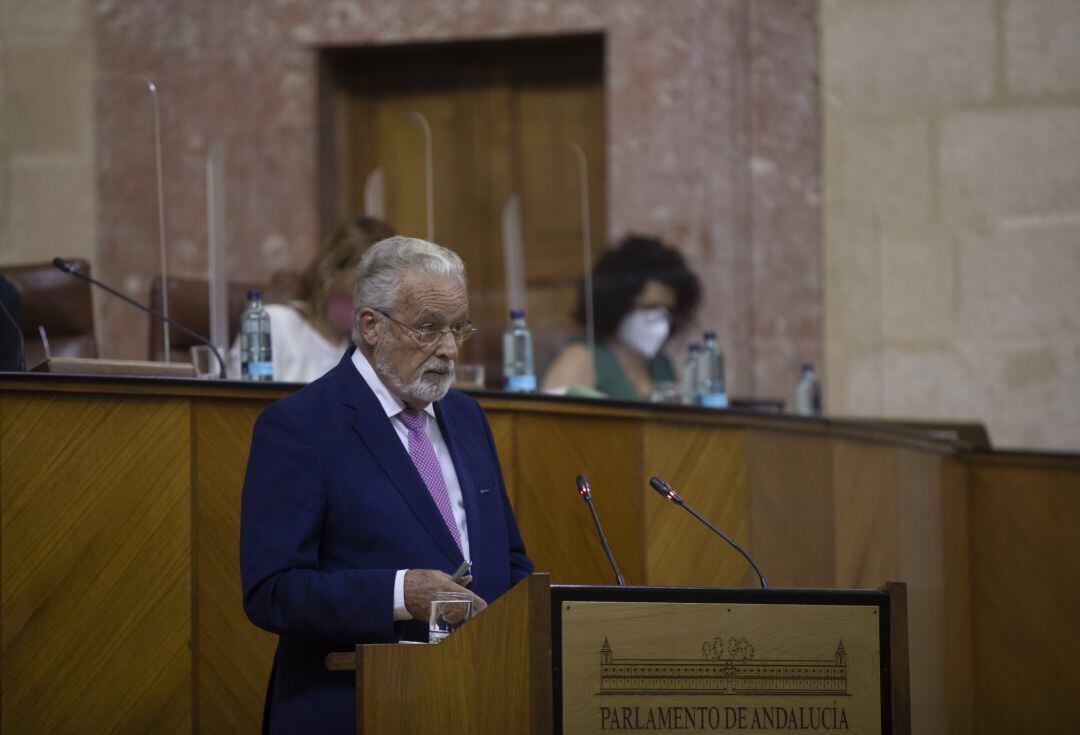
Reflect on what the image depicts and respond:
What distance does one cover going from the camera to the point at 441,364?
2.71 metres

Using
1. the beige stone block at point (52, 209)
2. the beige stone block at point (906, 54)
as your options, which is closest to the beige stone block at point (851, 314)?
the beige stone block at point (906, 54)

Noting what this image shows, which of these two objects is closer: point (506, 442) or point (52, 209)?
point (506, 442)

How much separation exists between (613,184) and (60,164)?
256 cm

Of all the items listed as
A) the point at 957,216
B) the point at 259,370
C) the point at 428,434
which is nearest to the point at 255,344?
the point at 259,370

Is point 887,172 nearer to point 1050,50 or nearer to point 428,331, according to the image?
point 1050,50

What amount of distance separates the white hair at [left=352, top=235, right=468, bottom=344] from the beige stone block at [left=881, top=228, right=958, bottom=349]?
4331 millimetres

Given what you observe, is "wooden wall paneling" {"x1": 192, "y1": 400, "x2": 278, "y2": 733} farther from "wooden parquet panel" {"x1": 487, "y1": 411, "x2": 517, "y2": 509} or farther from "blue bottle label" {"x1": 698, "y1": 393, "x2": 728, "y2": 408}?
"blue bottle label" {"x1": 698, "y1": 393, "x2": 728, "y2": 408}

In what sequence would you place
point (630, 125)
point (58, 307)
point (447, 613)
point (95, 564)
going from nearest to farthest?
1. point (447, 613)
2. point (95, 564)
3. point (58, 307)
4. point (630, 125)

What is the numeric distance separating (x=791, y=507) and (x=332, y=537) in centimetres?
198

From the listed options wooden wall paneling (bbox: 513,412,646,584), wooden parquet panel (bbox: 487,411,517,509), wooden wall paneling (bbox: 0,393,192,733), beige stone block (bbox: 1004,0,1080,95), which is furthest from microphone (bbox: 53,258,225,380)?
beige stone block (bbox: 1004,0,1080,95)

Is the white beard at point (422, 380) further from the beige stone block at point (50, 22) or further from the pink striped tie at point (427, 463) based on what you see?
the beige stone block at point (50, 22)

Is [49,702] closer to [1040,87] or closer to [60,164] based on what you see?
[60,164]

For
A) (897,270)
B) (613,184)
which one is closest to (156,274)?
(613,184)

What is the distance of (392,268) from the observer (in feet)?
9.00
